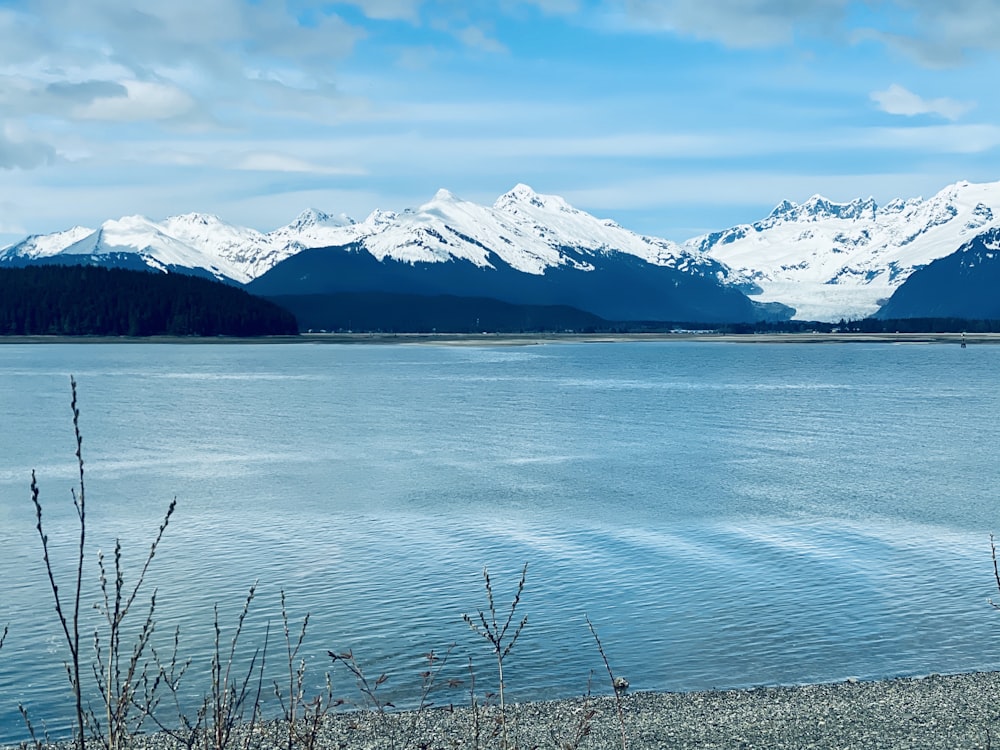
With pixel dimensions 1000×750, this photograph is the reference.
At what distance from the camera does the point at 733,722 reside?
18016 mm

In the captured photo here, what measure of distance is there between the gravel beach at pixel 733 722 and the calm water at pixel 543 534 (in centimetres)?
139

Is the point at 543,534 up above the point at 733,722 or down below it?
below

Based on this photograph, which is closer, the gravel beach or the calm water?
the gravel beach

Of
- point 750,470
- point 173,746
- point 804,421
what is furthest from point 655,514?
point 804,421

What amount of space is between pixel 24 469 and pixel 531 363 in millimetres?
127033

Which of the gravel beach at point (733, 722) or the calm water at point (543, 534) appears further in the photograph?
the calm water at point (543, 534)

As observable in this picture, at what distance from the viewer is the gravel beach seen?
55.6 ft

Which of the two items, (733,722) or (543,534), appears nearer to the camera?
(733,722)

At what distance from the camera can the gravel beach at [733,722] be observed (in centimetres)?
1695

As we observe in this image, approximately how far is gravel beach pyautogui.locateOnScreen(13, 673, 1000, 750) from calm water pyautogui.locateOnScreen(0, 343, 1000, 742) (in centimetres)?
139

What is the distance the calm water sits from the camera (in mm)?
22969

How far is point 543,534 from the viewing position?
35.6 metres

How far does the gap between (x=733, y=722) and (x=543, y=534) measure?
17.7 m

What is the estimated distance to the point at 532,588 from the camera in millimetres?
28375
